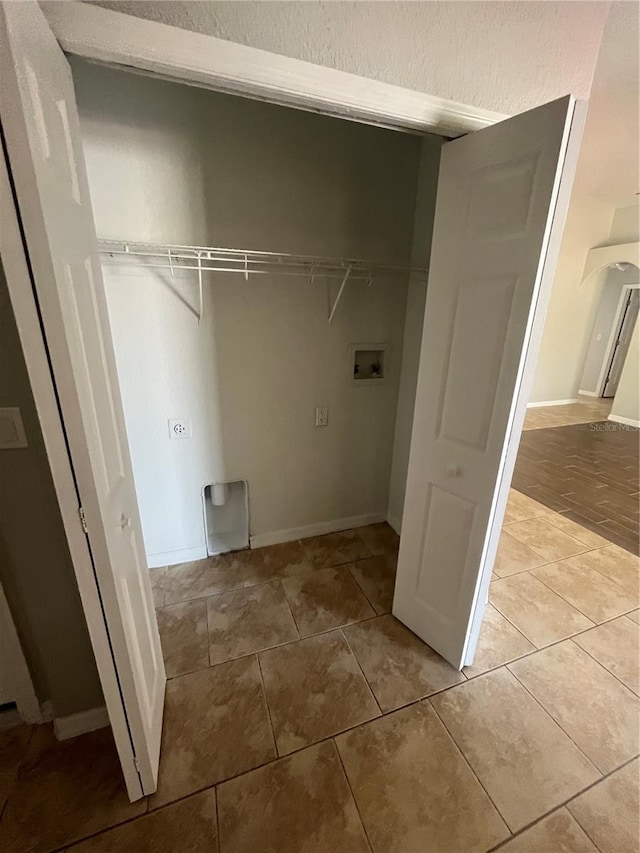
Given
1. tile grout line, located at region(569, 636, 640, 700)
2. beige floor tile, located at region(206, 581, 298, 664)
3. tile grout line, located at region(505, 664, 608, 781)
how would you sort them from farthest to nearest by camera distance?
beige floor tile, located at region(206, 581, 298, 664), tile grout line, located at region(569, 636, 640, 700), tile grout line, located at region(505, 664, 608, 781)

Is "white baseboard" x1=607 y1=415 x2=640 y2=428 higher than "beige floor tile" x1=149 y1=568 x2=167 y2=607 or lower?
higher

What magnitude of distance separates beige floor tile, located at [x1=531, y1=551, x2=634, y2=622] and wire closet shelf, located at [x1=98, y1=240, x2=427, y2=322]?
2088 millimetres

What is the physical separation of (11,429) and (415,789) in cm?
180

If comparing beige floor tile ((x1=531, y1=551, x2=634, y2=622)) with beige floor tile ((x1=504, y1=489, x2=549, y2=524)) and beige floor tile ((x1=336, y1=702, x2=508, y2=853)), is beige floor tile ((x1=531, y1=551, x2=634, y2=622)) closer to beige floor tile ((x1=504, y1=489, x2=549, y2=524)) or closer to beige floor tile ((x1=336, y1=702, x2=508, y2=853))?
beige floor tile ((x1=504, y1=489, x2=549, y2=524))

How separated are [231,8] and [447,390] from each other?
129 cm

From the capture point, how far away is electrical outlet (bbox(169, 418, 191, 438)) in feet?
6.72

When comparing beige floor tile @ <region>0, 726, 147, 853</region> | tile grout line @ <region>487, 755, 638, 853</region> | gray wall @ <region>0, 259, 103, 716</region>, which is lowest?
tile grout line @ <region>487, 755, 638, 853</region>

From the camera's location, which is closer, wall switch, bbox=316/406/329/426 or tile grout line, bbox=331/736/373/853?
tile grout line, bbox=331/736/373/853

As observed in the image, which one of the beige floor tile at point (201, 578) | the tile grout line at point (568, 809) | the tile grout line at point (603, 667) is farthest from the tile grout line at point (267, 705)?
the tile grout line at point (603, 667)

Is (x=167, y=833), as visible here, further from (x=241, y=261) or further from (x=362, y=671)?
(x=241, y=261)

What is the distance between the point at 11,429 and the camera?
106 centimetres

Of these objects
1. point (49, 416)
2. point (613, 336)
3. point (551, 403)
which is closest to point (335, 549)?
point (49, 416)

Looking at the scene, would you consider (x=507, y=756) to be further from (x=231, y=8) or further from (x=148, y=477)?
(x=231, y=8)

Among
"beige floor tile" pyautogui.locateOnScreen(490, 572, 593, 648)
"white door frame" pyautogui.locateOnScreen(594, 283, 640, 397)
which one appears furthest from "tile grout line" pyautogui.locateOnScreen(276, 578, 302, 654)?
"white door frame" pyautogui.locateOnScreen(594, 283, 640, 397)
